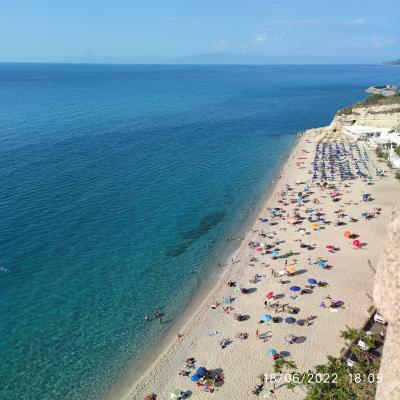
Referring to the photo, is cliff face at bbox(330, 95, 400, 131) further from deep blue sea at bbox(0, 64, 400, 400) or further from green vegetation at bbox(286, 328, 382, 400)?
green vegetation at bbox(286, 328, 382, 400)

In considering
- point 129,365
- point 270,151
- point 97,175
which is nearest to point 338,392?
point 129,365

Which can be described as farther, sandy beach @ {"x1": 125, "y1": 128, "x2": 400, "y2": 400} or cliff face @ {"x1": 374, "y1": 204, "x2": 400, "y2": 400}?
sandy beach @ {"x1": 125, "y1": 128, "x2": 400, "y2": 400}

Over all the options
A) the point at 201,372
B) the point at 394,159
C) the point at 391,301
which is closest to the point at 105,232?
the point at 201,372

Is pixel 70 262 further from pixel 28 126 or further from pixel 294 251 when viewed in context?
pixel 28 126

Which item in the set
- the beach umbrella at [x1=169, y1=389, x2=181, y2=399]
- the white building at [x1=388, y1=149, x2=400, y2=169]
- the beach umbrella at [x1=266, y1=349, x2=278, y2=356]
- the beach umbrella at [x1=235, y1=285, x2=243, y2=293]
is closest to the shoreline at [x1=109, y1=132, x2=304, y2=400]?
the beach umbrella at [x1=235, y1=285, x2=243, y2=293]

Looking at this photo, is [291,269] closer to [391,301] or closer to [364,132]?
[391,301]
